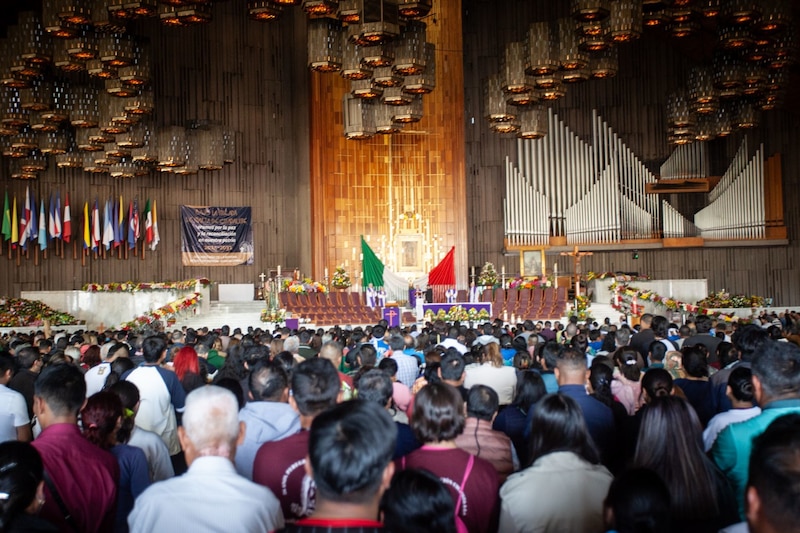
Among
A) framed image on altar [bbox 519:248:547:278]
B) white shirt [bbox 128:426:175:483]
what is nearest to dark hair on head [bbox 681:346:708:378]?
white shirt [bbox 128:426:175:483]

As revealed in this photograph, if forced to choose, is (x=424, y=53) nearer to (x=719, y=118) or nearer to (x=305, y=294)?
(x=305, y=294)

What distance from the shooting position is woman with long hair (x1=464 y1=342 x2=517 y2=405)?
247 inches

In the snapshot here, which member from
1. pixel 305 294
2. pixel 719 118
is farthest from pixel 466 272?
pixel 719 118

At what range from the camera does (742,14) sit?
45.9 feet

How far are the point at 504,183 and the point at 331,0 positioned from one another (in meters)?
12.5

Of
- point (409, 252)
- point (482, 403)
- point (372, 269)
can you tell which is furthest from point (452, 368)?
point (409, 252)

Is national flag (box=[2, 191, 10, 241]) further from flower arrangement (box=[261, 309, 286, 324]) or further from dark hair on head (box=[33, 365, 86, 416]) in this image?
dark hair on head (box=[33, 365, 86, 416])

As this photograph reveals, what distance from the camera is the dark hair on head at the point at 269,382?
4.08 metres

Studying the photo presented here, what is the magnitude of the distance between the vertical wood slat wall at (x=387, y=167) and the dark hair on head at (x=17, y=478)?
2231cm

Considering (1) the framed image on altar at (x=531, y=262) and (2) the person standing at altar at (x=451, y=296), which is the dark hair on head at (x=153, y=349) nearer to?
(2) the person standing at altar at (x=451, y=296)

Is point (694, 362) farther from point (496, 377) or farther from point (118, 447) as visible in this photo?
point (118, 447)

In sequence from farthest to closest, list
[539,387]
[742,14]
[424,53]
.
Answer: [424,53], [742,14], [539,387]

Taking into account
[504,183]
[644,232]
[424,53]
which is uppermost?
[424,53]

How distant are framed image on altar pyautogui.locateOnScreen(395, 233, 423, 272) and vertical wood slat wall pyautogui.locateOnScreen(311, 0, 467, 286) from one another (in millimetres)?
334
